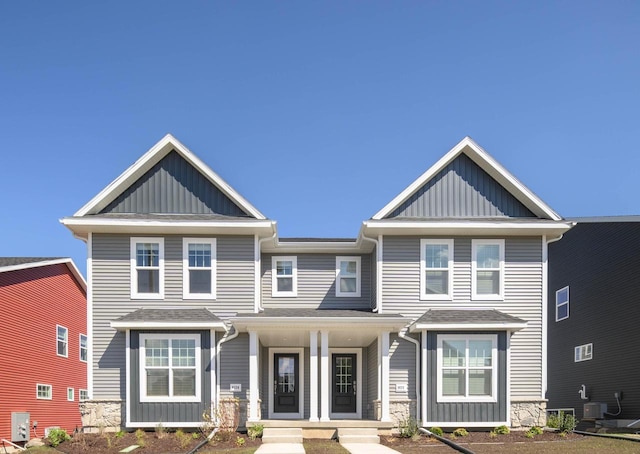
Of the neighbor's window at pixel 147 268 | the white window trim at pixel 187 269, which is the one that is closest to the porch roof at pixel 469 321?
the white window trim at pixel 187 269

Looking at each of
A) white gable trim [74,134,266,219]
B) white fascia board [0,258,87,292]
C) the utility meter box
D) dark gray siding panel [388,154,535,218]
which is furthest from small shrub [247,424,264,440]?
white fascia board [0,258,87,292]

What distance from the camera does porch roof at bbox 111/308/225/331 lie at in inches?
614

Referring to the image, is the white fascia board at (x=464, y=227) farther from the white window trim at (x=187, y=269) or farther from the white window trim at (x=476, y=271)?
the white window trim at (x=187, y=269)

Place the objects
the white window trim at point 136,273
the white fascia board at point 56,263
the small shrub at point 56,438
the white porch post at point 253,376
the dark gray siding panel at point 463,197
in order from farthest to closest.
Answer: the white fascia board at point 56,263, the dark gray siding panel at point 463,197, the white window trim at point 136,273, the white porch post at point 253,376, the small shrub at point 56,438

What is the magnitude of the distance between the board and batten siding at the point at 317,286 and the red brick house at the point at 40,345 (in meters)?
9.32

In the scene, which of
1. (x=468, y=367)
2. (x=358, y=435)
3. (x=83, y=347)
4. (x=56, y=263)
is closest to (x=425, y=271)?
(x=468, y=367)

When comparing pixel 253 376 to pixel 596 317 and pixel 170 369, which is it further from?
pixel 596 317

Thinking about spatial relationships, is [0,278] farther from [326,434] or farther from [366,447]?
[366,447]

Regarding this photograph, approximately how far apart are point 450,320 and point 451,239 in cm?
244

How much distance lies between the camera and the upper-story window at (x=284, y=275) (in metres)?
18.9

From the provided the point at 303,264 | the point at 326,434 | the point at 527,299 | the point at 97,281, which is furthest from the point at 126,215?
the point at 527,299

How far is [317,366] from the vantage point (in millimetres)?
18094

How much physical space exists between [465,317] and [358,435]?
4268 millimetres

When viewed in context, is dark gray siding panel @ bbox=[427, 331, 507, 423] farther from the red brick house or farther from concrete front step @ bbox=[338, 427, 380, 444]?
the red brick house
